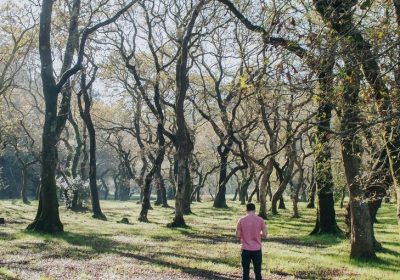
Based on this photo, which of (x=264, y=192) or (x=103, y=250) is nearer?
(x=103, y=250)

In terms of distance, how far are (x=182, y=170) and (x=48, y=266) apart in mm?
16197

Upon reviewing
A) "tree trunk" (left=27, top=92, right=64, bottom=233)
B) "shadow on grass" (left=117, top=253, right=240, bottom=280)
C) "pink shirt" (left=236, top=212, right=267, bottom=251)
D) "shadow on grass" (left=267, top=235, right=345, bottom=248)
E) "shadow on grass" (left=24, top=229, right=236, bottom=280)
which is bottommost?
"shadow on grass" (left=117, top=253, right=240, bottom=280)

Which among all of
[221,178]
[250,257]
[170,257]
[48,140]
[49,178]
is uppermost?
[221,178]

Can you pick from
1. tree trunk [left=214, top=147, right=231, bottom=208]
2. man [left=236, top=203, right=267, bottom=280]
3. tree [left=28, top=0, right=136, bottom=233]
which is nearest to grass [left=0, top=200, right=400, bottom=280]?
tree [left=28, top=0, right=136, bottom=233]

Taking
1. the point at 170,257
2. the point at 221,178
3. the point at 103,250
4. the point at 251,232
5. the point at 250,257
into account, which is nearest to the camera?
the point at 251,232

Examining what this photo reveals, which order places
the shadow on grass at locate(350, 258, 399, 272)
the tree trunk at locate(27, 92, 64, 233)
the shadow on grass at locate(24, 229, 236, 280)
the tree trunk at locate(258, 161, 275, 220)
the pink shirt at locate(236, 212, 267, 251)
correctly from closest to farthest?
1. the pink shirt at locate(236, 212, 267, 251)
2. the shadow on grass at locate(24, 229, 236, 280)
3. the shadow on grass at locate(350, 258, 399, 272)
4. the tree trunk at locate(27, 92, 64, 233)
5. the tree trunk at locate(258, 161, 275, 220)

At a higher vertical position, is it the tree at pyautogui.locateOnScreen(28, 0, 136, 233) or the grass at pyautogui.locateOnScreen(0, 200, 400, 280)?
the tree at pyautogui.locateOnScreen(28, 0, 136, 233)

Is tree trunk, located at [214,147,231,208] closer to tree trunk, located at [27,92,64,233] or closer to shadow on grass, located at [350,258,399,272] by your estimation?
tree trunk, located at [27,92,64,233]

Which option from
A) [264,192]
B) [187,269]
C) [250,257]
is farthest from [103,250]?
[264,192]

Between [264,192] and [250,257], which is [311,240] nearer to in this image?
[250,257]

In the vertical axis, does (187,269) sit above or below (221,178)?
below

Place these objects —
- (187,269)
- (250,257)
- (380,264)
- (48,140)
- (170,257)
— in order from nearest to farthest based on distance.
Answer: (250,257) → (187,269) → (380,264) → (170,257) → (48,140)

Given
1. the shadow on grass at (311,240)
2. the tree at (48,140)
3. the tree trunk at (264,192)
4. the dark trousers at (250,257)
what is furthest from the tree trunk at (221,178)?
the dark trousers at (250,257)

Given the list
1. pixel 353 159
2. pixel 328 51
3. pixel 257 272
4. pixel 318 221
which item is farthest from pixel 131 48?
pixel 328 51
